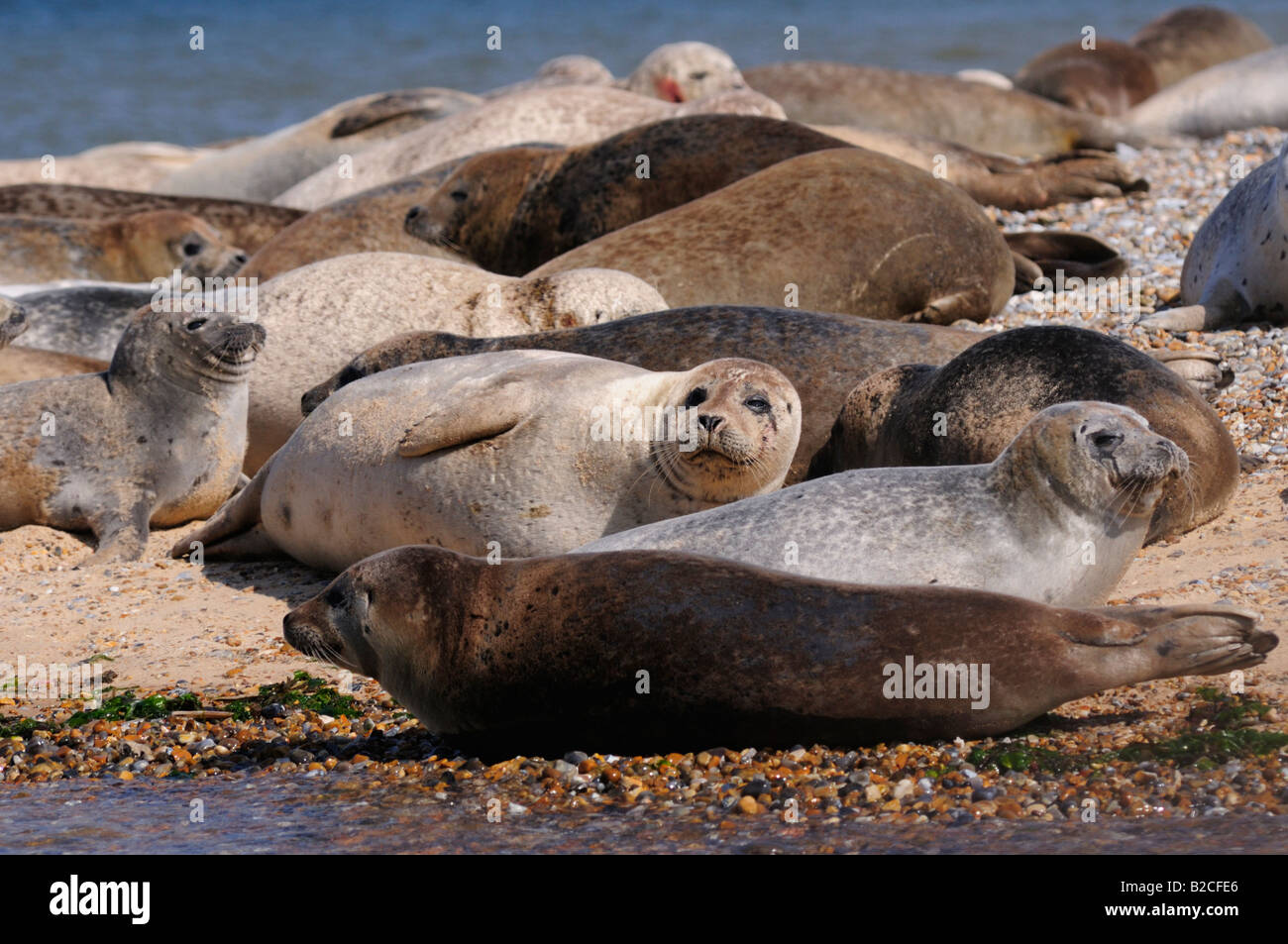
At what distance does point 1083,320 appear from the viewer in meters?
7.65

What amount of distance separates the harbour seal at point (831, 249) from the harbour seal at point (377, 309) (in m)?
0.51

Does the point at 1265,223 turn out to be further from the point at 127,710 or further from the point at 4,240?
the point at 4,240

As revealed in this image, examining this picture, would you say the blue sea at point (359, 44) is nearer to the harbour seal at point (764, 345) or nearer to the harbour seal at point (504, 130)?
the harbour seal at point (504, 130)

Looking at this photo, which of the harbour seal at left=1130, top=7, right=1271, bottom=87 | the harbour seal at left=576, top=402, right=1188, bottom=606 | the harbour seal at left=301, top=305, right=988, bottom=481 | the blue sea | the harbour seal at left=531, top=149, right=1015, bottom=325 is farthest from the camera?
the blue sea

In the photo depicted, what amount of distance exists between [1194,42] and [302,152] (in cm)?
945

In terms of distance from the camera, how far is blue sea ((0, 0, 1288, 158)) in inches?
1086

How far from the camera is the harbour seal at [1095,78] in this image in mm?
15625

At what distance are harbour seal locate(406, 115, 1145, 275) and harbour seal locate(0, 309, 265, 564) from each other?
102 inches

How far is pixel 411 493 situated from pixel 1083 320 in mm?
3502

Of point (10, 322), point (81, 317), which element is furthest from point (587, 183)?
point (10, 322)

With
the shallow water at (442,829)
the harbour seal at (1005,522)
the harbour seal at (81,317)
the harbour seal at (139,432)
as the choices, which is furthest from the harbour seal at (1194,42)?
the shallow water at (442,829)

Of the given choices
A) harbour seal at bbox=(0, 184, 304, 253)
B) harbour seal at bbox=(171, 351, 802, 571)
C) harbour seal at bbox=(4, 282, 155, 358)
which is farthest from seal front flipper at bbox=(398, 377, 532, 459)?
harbour seal at bbox=(0, 184, 304, 253)

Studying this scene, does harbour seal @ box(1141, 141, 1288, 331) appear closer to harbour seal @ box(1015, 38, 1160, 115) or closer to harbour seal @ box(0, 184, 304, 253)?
harbour seal @ box(0, 184, 304, 253)

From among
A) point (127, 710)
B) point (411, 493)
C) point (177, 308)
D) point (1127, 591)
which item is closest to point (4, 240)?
point (177, 308)
